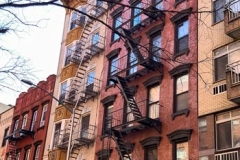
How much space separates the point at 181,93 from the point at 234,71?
375 cm

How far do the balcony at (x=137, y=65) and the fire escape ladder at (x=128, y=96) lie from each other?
1.50 ft

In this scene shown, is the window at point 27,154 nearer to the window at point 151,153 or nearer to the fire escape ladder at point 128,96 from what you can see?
the fire escape ladder at point 128,96

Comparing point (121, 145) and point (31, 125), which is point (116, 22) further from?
point (31, 125)

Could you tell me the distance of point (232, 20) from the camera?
56.9 feet

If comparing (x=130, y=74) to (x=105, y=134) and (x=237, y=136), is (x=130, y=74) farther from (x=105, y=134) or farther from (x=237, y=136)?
(x=237, y=136)

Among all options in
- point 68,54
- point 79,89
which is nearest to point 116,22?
point 79,89

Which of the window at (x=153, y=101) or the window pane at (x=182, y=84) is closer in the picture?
the window pane at (x=182, y=84)

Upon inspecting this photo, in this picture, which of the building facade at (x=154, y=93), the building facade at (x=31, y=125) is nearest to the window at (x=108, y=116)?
the building facade at (x=154, y=93)

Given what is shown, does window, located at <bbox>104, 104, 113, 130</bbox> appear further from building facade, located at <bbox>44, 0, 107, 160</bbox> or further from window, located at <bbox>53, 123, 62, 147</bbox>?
window, located at <bbox>53, 123, 62, 147</bbox>

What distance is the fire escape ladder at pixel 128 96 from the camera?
20.7m

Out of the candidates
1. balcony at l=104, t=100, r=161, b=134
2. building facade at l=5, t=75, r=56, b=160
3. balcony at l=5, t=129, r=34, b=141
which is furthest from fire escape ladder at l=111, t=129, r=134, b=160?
balcony at l=5, t=129, r=34, b=141

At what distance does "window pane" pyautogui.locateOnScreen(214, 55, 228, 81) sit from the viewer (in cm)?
1773

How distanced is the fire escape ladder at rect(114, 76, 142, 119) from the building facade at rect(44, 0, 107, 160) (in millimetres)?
3304

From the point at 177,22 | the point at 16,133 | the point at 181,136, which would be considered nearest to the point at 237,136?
the point at 181,136
